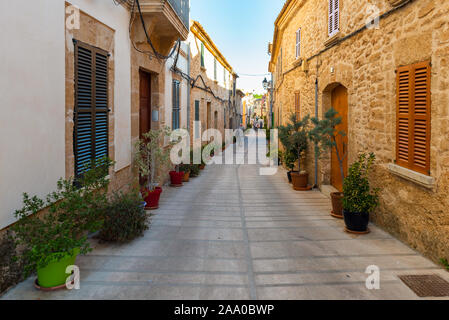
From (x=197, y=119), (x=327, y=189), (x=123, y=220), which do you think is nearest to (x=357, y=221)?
(x=327, y=189)

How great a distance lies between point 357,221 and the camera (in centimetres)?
512

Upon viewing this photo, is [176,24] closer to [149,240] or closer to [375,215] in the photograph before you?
[149,240]

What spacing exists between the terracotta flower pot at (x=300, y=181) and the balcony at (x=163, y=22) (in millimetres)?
4128

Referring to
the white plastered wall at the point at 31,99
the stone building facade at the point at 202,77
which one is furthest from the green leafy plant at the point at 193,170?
the white plastered wall at the point at 31,99

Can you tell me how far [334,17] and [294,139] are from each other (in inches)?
120

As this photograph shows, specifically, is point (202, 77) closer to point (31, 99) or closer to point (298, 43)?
point (298, 43)

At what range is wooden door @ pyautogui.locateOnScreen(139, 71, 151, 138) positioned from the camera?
25.3 ft

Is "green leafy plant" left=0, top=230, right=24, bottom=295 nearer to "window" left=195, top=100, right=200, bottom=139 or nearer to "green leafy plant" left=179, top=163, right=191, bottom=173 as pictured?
"green leafy plant" left=179, top=163, right=191, bottom=173

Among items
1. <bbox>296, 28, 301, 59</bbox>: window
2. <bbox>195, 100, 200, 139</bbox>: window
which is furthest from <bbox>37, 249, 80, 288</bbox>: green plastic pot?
<bbox>195, 100, 200, 139</bbox>: window

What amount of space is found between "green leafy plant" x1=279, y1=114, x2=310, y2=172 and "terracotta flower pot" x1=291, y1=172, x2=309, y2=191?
61 cm
